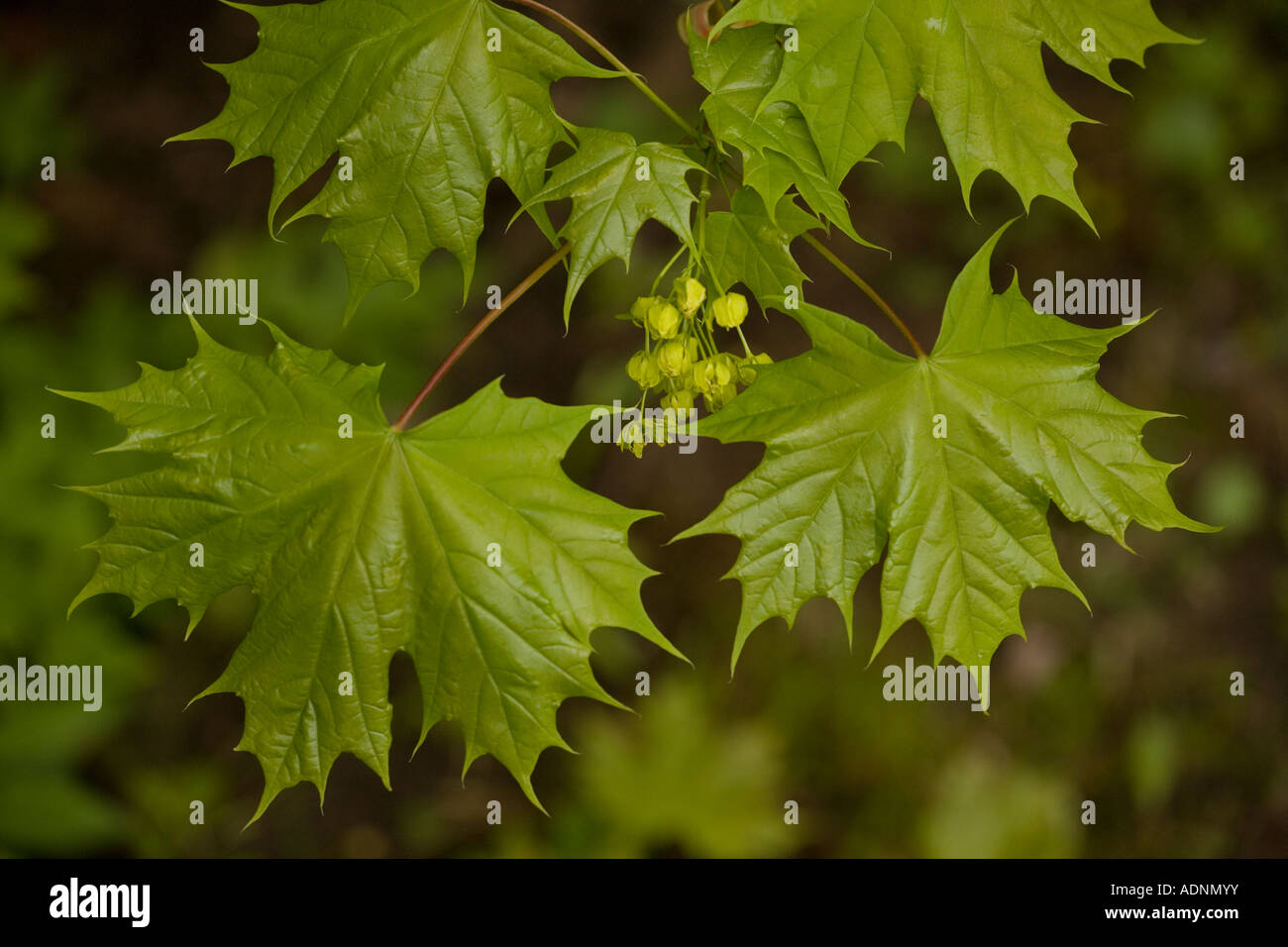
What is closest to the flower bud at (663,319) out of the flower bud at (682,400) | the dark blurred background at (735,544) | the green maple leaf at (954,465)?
the flower bud at (682,400)

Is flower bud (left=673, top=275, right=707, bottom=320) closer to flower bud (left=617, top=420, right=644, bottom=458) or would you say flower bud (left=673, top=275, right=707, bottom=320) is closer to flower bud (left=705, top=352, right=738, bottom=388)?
flower bud (left=705, top=352, right=738, bottom=388)

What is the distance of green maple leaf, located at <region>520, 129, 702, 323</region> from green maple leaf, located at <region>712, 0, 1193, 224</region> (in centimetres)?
20

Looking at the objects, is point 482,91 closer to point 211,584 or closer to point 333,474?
point 333,474

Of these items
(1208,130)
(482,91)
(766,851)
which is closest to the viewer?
(482,91)

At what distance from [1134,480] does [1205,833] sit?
109 inches

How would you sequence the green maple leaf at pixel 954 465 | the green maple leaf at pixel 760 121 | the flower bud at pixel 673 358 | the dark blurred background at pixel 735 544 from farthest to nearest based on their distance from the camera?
the dark blurred background at pixel 735 544, the green maple leaf at pixel 954 465, the flower bud at pixel 673 358, the green maple leaf at pixel 760 121

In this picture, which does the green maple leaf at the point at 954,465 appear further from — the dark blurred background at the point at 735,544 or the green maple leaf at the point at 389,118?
the dark blurred background at the point at 735,544

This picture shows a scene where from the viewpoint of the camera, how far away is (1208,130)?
400cm

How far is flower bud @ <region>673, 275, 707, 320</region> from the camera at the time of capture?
5.59ft

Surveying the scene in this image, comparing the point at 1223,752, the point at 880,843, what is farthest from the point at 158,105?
the point at 1223,752

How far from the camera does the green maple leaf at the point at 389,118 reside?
178 cm

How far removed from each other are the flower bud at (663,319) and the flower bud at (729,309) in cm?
7

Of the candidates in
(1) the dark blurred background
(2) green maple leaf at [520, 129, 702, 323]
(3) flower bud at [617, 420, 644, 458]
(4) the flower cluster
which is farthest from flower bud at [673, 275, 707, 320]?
(1) the dark blurred background

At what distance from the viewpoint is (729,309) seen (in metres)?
1.76
